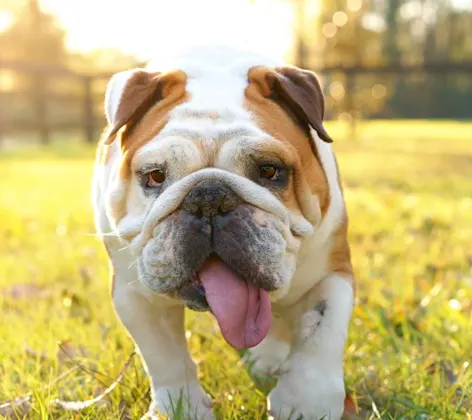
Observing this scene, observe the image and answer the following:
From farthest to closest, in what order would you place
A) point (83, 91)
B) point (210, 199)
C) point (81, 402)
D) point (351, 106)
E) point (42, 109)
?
point (42, 109) < point (351, 106) < point (83, 91) < point (81, 402) < point (210, 199)

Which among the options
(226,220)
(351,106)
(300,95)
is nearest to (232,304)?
(226,220)

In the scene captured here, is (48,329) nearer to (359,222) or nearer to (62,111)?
(359,222)

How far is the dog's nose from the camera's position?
83.7 inches

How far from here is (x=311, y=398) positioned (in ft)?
7.37

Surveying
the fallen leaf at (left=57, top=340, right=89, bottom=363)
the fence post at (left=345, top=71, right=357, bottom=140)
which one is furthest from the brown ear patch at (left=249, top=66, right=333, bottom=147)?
the fence post at (left=345, top=71, right=357, bottom=140)

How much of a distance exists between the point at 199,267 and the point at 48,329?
1318 mm

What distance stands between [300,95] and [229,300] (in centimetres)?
75

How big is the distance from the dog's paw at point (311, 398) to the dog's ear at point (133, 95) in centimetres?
98

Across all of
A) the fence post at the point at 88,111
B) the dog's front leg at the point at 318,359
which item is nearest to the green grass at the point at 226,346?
the dog's front leg at the point at 318,359

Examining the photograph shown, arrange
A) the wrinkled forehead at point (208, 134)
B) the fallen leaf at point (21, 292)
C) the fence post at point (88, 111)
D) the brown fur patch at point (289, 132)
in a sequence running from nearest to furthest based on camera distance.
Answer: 1. the wrinkled forehead at point (208, 134)
2. the brown fur patch at point (289, 132)
3. the fallen leaf at point (21, 292)
4. the fence post at point (88, 111)

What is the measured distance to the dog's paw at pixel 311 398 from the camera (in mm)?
2246

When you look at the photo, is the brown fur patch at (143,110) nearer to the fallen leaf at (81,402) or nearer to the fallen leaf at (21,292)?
the fallen leaf at (81,402)

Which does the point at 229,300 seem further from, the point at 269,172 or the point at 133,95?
the point at 133,95

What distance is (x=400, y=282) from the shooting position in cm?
394
